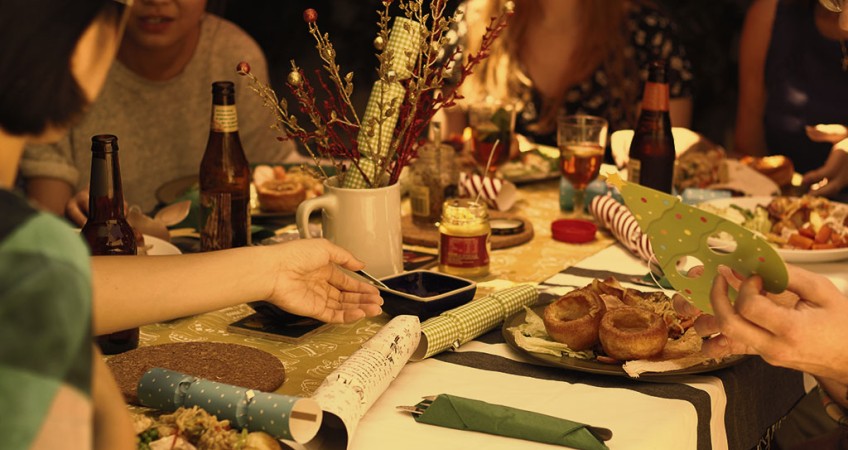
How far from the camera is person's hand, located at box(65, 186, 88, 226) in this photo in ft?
6.62

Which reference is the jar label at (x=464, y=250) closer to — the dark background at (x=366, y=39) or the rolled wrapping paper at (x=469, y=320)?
the rolled wrapping paper at (x=469, y=320)

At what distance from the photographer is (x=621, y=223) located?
6.48 ft

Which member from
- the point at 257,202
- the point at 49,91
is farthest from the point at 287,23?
the point at 49,91

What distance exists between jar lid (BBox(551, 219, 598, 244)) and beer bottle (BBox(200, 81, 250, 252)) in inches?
24.8

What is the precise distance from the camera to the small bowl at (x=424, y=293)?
1.53 meters

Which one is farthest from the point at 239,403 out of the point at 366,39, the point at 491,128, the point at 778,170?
the point at 366,39

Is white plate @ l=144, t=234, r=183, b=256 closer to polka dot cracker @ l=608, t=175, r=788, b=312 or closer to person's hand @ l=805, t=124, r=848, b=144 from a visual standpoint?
polka dot cracker @ l=608, t=175, r=788, b=312

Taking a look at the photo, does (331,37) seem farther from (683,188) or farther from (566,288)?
(566,288)

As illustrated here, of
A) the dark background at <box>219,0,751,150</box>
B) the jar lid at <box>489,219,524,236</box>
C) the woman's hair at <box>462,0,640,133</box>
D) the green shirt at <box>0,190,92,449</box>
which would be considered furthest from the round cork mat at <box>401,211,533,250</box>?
the dark background at <box>219,0,751,150</box>

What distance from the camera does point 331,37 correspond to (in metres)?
5.54

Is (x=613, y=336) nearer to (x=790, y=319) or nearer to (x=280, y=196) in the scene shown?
(x=790, y=319)

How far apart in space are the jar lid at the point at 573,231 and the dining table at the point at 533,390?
310 mm

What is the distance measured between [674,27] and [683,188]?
1290mm

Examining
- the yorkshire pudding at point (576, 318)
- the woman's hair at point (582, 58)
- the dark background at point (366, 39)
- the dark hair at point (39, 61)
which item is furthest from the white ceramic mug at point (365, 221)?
the dark background at point (366, 39)
